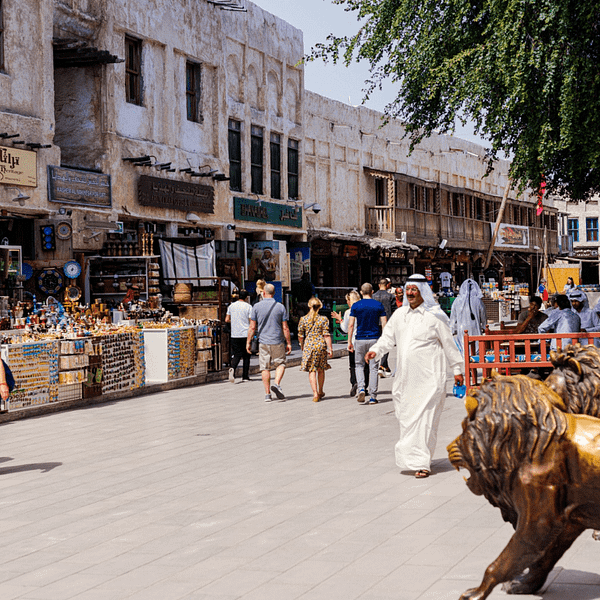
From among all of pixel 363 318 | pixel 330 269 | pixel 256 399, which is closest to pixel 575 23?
pixel 363 318

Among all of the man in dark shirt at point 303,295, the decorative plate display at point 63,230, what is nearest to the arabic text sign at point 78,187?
the decorative plate display at point 63,230

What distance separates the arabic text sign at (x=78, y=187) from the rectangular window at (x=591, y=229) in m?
56.4

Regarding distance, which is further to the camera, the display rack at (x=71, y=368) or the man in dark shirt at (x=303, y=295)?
the man in dark shirt at (x=303, y=295)

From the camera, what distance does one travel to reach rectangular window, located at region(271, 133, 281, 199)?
1117 inches

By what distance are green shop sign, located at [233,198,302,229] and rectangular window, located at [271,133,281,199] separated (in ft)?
1.61

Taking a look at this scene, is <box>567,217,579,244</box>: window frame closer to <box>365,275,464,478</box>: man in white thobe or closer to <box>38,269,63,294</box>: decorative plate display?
<box>38,269,63,294</box>: decorative plate display

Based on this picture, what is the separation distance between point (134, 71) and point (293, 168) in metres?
8.36

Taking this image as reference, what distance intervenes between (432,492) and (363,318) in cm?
650

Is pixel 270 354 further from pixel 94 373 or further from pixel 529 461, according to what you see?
pixel 529 461

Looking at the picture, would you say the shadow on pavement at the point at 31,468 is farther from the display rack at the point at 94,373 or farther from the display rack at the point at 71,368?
the display rack at the point at 94,373

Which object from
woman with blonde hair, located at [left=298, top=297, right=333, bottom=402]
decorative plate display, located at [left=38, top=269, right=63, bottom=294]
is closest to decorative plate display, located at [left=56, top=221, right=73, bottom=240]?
decorative plate display, located at [left=38, top=269, right=63, bottom=294]

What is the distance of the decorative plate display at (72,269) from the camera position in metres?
18.6

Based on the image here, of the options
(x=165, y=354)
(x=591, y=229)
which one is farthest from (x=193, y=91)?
(x=591, y=229)

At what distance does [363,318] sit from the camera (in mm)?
14039
